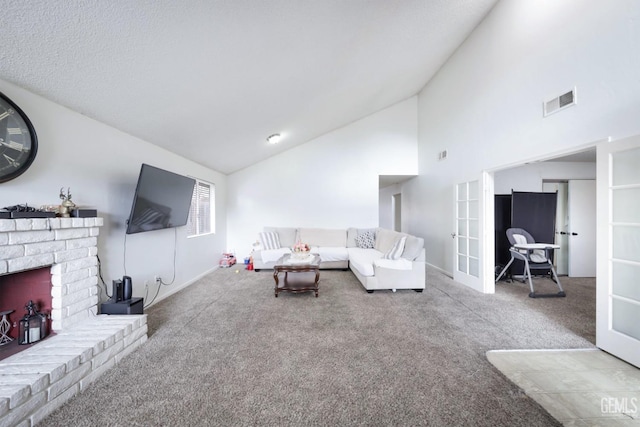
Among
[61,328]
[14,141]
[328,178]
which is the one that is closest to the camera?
[14,141]

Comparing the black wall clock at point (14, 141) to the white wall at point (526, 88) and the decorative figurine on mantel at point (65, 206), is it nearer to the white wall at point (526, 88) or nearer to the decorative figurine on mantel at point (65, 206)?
the decorative figurine on mantel at point (65, 206)

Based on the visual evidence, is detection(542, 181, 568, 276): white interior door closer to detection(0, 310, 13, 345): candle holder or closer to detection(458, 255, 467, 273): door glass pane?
detection(458, 255, 467, 273): door glass pane

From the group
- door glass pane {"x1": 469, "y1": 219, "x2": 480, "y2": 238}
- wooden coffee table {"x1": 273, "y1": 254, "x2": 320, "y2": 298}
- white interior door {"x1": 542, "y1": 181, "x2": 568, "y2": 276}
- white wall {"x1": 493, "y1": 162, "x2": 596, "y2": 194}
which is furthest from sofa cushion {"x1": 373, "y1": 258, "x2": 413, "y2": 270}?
white interior door {"x1": 542, "y1": 181, "x2": 568, "y2": 276}

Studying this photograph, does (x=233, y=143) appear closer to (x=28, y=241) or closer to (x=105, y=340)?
(x=28, y=241)

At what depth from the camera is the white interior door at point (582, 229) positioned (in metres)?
4.23

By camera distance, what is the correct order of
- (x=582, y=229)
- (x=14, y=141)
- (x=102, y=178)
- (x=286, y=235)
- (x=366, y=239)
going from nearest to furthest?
(x=14, y=141), (x=102, y=178), (x=582, y=229), (x=366, y=239), (x=286, y=235)

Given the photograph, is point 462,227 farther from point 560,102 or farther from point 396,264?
point 560,102

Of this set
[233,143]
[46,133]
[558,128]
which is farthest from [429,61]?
[46,133]

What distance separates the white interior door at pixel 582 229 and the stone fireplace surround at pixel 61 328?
654 cm

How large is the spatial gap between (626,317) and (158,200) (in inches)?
178

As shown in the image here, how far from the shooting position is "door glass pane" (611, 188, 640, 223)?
1833 millimetres

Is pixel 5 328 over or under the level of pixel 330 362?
over

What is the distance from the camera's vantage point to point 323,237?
17.8 feet

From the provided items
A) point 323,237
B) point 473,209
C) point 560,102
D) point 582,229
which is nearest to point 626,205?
point 560,102
